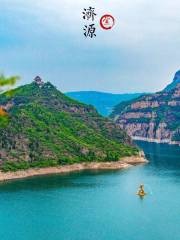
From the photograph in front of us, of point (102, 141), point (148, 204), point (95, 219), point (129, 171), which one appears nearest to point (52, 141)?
point (102, 141)

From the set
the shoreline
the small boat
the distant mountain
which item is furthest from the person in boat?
the distant mountain

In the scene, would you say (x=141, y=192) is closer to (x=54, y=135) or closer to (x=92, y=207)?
(x=92, y=207)

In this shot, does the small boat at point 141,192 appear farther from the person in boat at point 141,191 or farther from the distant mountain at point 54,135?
the distant mountain at point 54,135

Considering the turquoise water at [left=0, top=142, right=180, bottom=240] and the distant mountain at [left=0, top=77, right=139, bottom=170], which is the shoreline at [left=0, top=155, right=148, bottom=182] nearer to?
the distant mountain at [left=0, top=77, right=139, bottom=170]

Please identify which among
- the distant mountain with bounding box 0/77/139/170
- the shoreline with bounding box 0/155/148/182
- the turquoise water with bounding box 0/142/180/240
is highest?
the distant mountain with bounding box 0/77/139/170

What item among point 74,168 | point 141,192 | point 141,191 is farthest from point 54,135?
point 141,192
